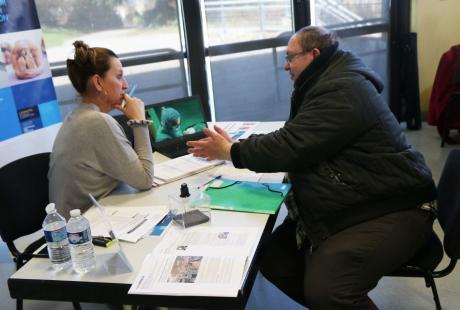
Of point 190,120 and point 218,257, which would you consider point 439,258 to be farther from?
point 190,120

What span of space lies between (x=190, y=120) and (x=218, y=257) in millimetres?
1268

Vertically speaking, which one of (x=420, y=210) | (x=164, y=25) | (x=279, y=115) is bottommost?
(x=279, y=115)

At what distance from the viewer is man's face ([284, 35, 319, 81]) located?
5.80 ft

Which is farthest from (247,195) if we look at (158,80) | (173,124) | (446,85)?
(446,85)

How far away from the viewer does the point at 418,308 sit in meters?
2.03

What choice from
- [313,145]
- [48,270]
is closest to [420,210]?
[313,145]

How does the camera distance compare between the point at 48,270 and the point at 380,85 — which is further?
Answer: the point at 380,85

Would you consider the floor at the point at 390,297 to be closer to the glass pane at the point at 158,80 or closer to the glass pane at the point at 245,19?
the glass pane at the point at 158,80

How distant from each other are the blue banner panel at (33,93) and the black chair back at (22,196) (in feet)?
3.09

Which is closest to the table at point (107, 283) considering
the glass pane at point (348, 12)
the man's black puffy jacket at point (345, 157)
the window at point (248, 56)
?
the man's black puffy jacket at point (345, 157)

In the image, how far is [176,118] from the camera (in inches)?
92.1

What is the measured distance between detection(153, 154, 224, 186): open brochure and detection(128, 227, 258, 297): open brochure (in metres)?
0.51

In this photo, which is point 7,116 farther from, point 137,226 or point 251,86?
point 251,86

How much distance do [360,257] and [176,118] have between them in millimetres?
1237
